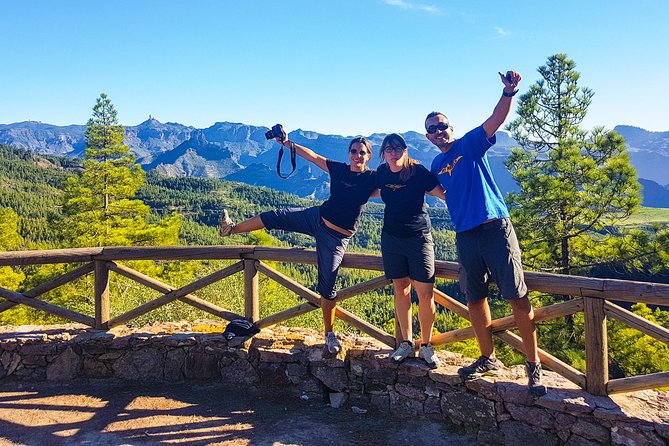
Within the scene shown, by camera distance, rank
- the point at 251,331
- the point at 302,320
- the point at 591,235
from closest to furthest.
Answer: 1. the point at 251,331
2. the point at 302,320
3. the point at 591,235

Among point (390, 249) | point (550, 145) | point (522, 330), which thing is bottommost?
point (522, 330)

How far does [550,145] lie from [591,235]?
3.69m

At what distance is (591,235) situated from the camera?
15953 mm

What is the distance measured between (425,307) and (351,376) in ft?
3.85

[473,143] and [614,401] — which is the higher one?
[473,143]

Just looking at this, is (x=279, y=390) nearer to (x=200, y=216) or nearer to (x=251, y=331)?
(x=251, y=331)

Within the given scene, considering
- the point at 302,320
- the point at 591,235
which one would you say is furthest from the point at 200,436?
the point at 591,235

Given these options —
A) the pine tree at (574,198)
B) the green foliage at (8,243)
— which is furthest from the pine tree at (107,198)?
the pine tree at (574,198)

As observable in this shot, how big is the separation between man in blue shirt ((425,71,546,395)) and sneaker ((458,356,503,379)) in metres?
0.38

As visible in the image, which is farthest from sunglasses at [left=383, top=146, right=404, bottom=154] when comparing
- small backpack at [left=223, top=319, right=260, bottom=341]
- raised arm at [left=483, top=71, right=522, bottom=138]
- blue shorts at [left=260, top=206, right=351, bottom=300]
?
small backpack at [left=223, top=319, right=260, bottom=341]

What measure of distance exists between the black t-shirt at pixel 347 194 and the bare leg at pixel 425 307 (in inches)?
33.6

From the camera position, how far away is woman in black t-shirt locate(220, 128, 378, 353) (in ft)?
13.5

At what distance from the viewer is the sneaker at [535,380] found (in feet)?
11.5

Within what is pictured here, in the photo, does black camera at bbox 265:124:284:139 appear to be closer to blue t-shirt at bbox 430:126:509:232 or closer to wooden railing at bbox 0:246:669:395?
wooden railing at bbox 0:246:669:395
